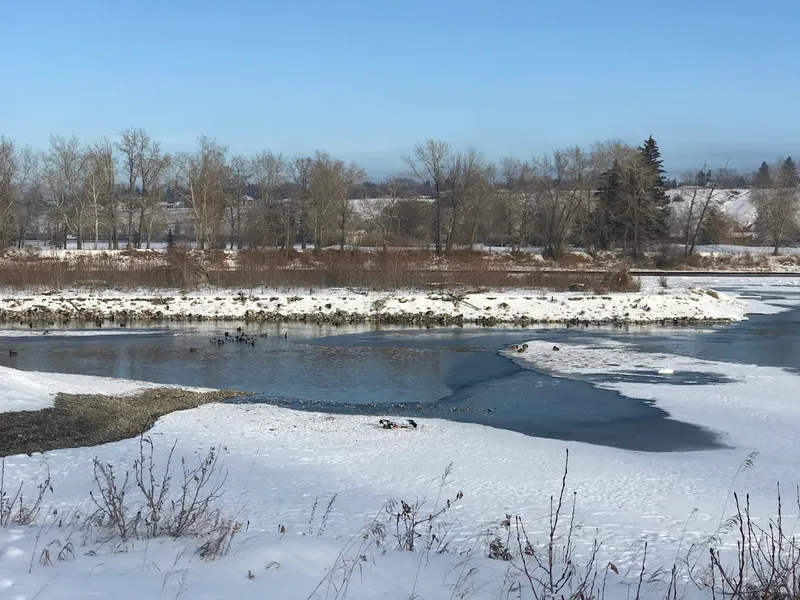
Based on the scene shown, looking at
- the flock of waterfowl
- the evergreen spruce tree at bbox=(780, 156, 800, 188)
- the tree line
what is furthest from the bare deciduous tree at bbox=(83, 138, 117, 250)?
the evergreen spruce tree at bbox=(780, 156, 800, 188)

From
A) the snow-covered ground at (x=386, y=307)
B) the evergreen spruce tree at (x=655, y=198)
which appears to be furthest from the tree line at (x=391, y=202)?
the snow-covered ground at (x=386, y=307)

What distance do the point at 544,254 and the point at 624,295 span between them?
35567mm

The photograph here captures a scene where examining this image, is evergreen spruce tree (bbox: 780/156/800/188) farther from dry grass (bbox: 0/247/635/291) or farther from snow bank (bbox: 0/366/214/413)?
snow bank (bbox: 0/366/214/413)

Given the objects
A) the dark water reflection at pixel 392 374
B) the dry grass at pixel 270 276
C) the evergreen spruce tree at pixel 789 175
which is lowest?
the dark water reflection at pixel 392 374

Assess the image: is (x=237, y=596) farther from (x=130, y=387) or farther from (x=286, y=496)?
(x=130, y=387)

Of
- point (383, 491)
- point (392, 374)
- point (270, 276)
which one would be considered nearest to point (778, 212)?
point (270, 276)

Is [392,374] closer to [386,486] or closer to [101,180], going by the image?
[386,486]

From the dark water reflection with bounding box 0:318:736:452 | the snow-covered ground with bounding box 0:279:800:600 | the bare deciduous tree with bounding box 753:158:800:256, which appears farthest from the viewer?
the bare deciduous tree with bounding box 753:158:800:256

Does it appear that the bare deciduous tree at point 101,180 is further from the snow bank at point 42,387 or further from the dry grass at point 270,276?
the snow bank at point 42,387

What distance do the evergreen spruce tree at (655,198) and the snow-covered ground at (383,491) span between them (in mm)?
57709

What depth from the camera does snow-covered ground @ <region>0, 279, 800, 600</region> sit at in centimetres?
484

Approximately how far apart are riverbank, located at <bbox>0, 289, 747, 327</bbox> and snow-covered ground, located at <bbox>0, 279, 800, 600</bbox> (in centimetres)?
1773

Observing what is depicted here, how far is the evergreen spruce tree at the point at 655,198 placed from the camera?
72.0 meters

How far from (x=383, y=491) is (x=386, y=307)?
1071 inches
